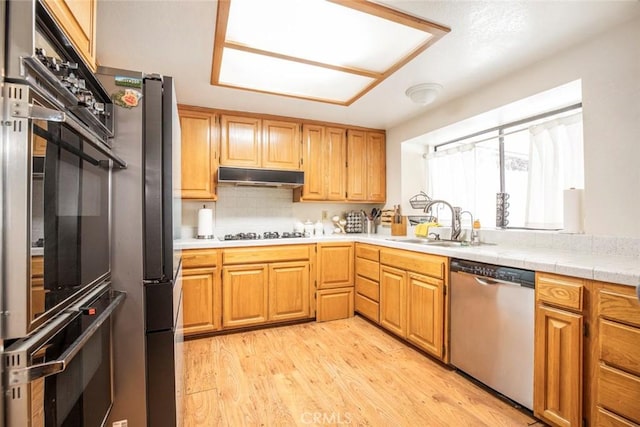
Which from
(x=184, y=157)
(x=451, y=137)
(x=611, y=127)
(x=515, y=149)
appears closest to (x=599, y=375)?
(x=611, y=127)

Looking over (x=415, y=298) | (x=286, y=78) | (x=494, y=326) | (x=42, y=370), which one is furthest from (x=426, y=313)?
(x=42, y=370)

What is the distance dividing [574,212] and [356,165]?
7.28 ft

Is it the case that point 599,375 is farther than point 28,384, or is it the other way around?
point 599,375

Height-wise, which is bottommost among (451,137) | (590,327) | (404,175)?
(590,327)

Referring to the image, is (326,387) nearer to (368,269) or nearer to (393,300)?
(393,300)

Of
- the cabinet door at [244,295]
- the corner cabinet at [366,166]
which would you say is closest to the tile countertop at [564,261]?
the cabinet door at [244,295]

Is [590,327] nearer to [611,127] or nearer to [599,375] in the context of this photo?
[599,375]

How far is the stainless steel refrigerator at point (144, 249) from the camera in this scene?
1163mm

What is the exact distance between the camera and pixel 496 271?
1812mm

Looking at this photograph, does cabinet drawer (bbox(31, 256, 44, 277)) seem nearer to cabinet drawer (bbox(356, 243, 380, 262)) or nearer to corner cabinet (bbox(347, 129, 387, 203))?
cabinet drawer (bbox(356, 243, 380, 262))

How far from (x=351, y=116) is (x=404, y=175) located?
934 mm

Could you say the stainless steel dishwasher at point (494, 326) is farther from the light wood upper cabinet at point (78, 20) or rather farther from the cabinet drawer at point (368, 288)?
the light wood upper cabinet at point (78, 20)

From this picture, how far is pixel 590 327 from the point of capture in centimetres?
138

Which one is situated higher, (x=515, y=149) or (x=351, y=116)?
(x=351, y=116)
